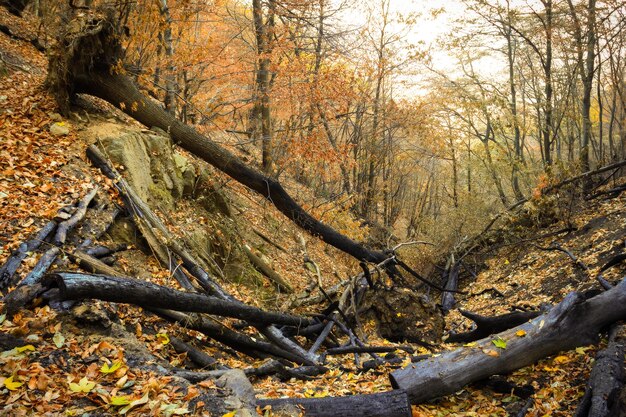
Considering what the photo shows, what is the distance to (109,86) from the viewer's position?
792 cm

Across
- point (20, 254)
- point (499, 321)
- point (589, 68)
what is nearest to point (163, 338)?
point (20, 254)

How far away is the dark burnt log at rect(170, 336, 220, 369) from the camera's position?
15.6 feet

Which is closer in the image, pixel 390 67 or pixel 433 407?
pixel 433 407

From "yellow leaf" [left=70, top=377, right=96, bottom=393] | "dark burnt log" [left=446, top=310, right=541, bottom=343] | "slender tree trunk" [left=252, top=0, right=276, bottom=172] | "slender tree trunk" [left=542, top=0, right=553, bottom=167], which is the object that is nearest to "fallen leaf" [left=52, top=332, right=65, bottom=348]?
"yellow leaf" [left=70, top=377, right=96, bottom=393]

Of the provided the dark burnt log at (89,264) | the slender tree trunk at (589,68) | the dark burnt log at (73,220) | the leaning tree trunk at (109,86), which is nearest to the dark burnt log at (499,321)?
the dark burnt log at (89,264)

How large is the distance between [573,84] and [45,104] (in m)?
14.9

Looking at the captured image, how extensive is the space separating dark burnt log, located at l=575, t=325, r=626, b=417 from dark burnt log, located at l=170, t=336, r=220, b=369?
3498mm

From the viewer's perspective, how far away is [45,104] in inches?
292

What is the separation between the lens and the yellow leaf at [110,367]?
10.7ft

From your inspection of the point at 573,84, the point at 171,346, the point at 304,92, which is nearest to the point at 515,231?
the point at 573,84

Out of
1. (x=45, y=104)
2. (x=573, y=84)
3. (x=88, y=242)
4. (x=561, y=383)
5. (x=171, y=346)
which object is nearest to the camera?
(x=561, y=383)

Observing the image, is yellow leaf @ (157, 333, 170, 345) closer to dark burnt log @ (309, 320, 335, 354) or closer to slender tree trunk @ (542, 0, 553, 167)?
dark burnt log @ (309, 320, 335, 354)

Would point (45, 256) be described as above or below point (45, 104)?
below

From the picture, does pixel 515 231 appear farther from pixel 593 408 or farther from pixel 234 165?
pixel 593 408
